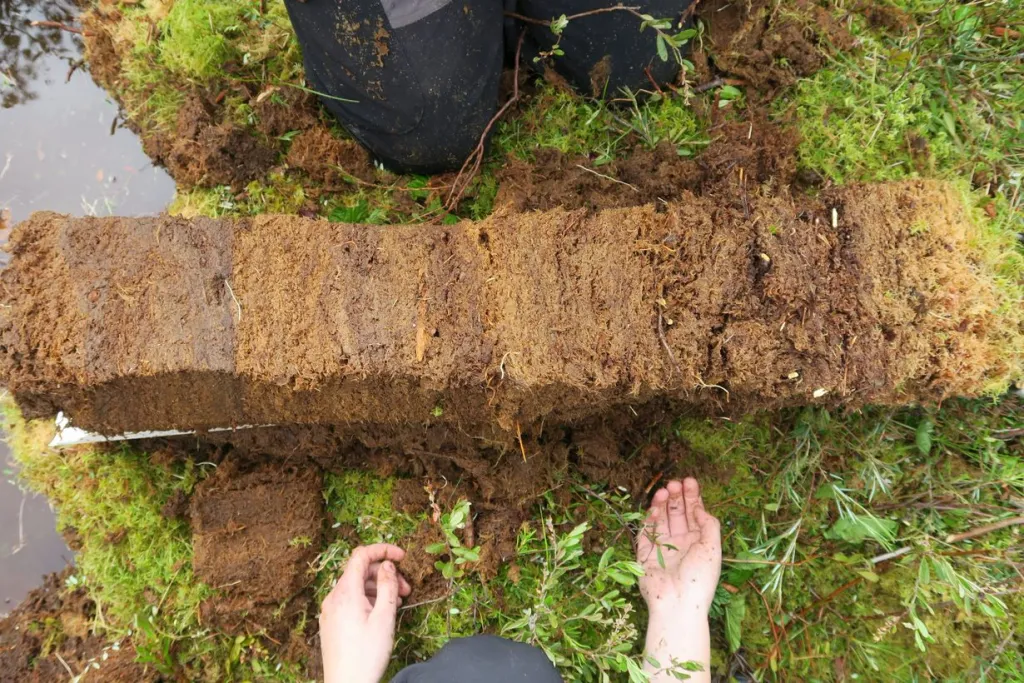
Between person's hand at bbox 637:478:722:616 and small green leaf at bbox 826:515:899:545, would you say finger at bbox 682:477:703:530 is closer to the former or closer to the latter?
person's hand at bbox 637:478:722:616

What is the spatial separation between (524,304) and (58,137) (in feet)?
7.28

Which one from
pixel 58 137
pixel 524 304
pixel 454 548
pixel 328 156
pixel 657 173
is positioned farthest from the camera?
pixel 58 137

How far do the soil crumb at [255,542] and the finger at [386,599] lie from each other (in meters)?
0.26

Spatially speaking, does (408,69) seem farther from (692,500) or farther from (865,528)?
(865,528)

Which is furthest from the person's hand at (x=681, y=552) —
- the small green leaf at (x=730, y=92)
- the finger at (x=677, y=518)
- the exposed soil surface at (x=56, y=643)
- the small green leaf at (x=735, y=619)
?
the exposed soil surface at (x=56, y=643)

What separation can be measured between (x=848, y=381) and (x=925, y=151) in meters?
1.09

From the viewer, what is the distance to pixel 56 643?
209cm

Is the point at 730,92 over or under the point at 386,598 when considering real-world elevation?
over

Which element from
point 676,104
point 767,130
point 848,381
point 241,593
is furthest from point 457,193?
point 241,593

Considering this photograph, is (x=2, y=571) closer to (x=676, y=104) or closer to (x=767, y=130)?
(x=676, y=104)

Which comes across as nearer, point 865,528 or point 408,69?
point 408,69

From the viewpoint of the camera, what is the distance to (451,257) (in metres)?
1.51

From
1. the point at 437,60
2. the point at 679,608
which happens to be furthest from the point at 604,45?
the point at 679,608

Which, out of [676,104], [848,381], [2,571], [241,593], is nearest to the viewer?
[848,381]
